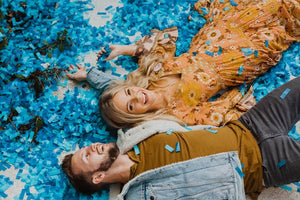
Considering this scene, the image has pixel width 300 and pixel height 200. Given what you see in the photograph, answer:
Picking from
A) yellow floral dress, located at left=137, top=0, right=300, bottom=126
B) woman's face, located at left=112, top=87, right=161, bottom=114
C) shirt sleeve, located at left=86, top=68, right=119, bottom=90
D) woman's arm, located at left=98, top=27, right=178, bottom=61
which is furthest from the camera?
woman's arm, located at left=98, top=27, right=178, bottom=61

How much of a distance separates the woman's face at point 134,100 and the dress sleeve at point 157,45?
1.59ft

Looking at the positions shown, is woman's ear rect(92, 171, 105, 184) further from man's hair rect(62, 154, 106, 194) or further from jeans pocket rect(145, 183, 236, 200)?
jeans pocket rect(145, 183, 236, 200)

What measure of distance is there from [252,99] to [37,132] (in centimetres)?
174

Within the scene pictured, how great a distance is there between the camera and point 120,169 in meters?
1.80

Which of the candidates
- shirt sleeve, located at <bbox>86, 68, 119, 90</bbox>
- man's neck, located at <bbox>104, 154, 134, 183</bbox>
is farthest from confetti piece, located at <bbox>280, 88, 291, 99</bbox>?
shirt sleeve, located at <bbox>86, 68, 119, 90</bbox>

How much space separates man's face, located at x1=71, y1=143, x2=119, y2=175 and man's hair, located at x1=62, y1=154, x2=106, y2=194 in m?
0.04

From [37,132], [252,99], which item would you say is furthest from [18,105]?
[252,99]

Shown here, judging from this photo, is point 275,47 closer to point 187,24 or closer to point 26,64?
point 187,24

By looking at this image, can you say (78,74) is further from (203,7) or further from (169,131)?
(203,7)

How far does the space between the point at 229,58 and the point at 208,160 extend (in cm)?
90

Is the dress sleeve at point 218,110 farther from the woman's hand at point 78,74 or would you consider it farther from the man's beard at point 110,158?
the woman's hand at point 78,74

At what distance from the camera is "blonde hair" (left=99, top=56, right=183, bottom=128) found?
79.7 inches

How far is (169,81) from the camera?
2.22 metres

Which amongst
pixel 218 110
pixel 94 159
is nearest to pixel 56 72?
pixel 94 159
